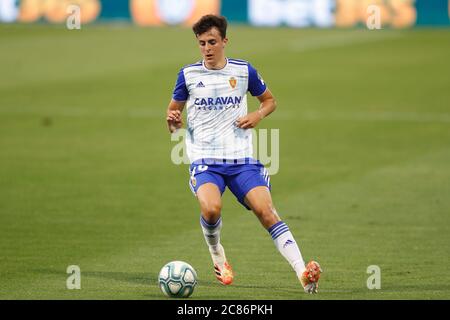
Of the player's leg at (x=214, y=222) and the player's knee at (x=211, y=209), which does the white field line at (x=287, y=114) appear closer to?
the player's leg at (x=214, y=222)

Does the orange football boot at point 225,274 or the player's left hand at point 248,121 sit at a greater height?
the player's left hand at point 248,121

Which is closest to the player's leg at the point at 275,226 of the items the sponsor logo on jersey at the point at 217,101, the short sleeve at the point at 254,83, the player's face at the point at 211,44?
the sponsor logo on jersey at the point at 217,101

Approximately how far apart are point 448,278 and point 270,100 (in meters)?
2.45

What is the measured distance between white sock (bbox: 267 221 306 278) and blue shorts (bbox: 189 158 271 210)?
15.3 inches

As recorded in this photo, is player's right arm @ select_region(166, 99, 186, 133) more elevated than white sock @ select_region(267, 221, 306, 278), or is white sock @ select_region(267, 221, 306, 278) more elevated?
player's right arm @ select_region(166, 99, 186, 133)

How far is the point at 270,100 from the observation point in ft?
36.1

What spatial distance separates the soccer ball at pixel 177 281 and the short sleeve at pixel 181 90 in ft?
5.44

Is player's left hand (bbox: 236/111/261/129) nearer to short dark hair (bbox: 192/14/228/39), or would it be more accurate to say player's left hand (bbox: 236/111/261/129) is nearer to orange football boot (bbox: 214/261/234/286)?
short dark hair (bbox: 192/14/228/39)

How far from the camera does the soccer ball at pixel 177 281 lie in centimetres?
1002

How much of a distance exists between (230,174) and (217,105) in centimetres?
66

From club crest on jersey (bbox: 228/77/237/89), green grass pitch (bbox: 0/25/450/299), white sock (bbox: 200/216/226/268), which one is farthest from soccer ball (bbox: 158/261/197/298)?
club crest on jersey (bbox: 228/77/237/89)

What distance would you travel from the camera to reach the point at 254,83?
10.9 meters

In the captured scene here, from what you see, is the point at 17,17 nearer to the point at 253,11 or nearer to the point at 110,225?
the point at 253,11

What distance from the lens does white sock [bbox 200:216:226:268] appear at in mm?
10812
